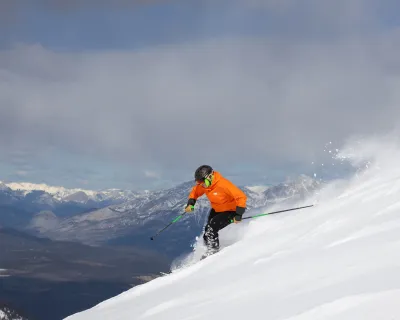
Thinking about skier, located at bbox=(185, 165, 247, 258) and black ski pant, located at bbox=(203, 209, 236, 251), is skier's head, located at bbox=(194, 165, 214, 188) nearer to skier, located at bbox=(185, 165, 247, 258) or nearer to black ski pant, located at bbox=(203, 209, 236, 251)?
skier, located at bbox=(185, 165, 247, 258)

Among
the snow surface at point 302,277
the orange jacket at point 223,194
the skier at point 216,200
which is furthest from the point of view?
the skier at point 216,200

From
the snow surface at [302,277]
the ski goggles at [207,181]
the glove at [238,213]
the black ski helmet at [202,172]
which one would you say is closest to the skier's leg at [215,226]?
the glove at [238,213]

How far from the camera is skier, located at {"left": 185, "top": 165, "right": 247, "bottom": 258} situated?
43.4ft

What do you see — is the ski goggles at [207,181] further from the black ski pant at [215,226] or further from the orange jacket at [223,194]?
the black ski pant at [215,226]

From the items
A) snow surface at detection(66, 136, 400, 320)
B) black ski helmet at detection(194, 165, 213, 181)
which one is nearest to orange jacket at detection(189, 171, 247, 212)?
black ski helmet at detection(194, 165, 213, 181)

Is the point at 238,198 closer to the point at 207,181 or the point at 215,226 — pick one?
the point at 207,181

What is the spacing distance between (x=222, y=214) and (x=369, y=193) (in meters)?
4.27

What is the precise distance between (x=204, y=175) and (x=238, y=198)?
119cm

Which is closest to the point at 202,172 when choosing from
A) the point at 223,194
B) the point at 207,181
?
the point at 207,181

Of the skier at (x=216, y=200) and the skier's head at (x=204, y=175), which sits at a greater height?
the skier's head at (x=204, y=175)

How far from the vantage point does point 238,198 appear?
516 inches

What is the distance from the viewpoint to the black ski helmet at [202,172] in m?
13.2

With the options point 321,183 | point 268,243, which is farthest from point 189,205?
point 321,183

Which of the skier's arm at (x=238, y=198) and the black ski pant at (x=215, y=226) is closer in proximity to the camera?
the skier's arm at (x=238, y=198)
